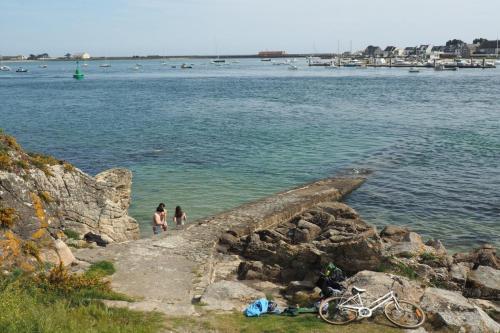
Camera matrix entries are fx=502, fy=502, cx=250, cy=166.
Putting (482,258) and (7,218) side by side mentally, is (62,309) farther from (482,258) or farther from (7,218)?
(482,258)

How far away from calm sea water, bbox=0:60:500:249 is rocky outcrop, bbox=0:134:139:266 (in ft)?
15.5

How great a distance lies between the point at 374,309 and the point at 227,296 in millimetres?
4054

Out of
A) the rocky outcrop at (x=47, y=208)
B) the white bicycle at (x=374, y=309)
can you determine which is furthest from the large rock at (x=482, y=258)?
the rocky outcrop at (x=47, y=208)

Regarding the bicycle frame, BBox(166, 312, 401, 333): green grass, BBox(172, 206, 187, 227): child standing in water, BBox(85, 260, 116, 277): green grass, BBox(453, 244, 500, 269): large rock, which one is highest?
the bicycle frame

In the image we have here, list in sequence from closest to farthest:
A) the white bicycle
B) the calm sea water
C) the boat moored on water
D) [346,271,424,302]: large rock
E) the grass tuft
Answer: the white bicycle
[346,271,424,302]: large rock
the grass tuft
the calm sea water
the boat moored on water

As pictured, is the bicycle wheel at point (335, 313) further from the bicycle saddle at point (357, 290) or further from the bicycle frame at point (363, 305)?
the bicycle saddle at point (357, 290)

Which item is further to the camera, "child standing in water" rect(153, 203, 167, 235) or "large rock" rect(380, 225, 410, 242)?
"child standing in water" rect(153, 203, 167, 235)

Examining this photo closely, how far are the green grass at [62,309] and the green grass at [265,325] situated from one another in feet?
2.16

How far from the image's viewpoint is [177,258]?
17.6 m

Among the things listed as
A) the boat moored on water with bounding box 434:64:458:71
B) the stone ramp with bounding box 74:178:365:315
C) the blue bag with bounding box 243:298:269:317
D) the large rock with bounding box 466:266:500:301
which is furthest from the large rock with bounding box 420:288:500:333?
the boat moored on water with bounding box 434:64:458:71

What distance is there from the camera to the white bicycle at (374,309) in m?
12.3

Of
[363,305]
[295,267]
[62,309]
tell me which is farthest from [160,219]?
[363,305]

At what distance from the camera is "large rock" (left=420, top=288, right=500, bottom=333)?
39.8 ft

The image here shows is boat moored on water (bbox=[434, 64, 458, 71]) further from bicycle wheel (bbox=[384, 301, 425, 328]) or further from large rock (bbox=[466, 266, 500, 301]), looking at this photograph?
bicycle wheel (bbox=[384, 301, 425, 328])
